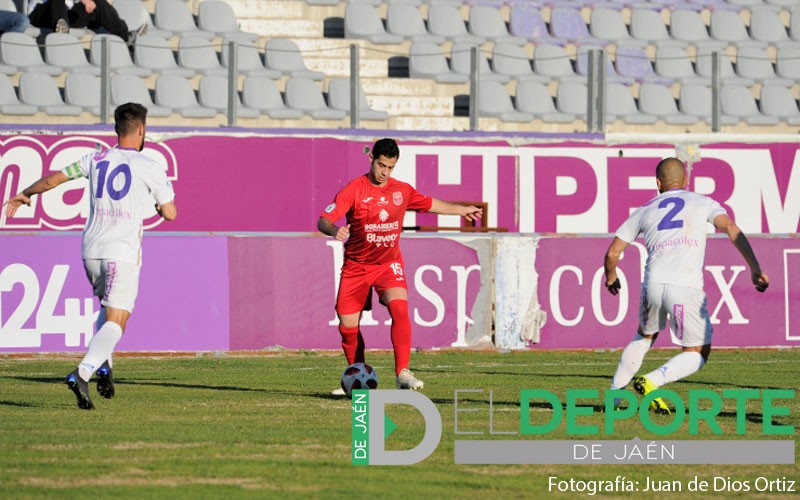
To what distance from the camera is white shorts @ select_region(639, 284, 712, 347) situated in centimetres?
1047

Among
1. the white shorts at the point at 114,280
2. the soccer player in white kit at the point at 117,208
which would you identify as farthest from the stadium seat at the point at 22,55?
the white shorts at the point at 114,280

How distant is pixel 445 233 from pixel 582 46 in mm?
7070

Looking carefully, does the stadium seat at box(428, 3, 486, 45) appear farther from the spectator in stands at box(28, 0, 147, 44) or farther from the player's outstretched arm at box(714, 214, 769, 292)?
the player's outstretched arm at box(714, 214, 769, 292)

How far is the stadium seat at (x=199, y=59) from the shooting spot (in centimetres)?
2069

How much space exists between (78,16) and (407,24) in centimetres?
522

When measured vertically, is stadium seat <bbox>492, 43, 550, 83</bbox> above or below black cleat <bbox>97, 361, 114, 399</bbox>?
above

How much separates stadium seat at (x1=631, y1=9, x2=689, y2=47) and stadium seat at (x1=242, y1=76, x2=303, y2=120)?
22.2ft

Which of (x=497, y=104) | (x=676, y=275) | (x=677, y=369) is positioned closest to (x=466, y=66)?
(x=497, y=104)

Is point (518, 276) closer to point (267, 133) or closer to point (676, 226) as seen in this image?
point (267, 133)

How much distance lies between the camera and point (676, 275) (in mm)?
10500

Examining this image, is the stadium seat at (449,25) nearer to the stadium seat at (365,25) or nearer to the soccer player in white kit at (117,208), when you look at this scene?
the stadium seat at (365,25)

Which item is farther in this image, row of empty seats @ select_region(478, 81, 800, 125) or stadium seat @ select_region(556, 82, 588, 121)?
stadium seat @ select_region(556, 82, 588, 121)

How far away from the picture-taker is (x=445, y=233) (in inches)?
710

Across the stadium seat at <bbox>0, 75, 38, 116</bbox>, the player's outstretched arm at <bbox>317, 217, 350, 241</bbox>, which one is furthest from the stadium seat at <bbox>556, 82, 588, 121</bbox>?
the player's outstretched arm at <bbox>317, 217, 350, 241</bbox>
